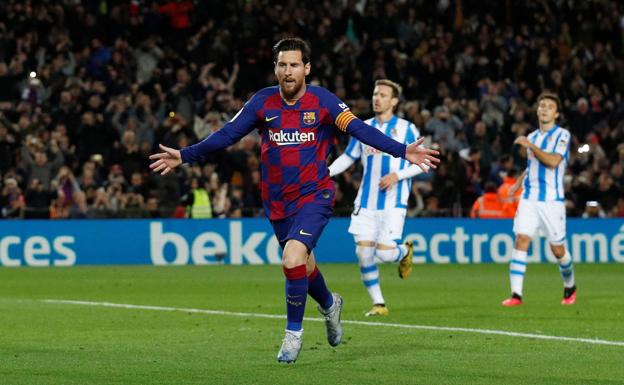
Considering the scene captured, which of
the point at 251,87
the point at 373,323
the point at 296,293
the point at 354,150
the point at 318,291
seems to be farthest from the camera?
the point at 251,87

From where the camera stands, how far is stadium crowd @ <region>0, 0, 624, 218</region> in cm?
2422

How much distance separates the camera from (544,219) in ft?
50.9

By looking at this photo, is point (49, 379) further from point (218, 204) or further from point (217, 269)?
point (218, 204)

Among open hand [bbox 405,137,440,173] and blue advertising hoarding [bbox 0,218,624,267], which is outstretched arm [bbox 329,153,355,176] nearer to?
open hand [bbox 405,137,440,173]

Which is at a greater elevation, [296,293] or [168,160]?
[168,160]

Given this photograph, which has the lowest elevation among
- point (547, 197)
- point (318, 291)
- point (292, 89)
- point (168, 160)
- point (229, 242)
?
point (229, 242)

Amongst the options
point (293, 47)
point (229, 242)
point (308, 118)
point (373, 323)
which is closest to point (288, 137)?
point (308, 118)

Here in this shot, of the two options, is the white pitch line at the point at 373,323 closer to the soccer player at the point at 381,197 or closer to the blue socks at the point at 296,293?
the soccer player at the point at 381,197

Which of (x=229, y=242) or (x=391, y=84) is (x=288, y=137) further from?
(x=229, y=242)

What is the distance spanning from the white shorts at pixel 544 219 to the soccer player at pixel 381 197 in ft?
5.64

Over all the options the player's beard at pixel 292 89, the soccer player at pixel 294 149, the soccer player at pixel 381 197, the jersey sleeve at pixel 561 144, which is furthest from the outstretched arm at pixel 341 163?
the player's beard at pixel 292 89

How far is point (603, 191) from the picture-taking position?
26062 millimetres

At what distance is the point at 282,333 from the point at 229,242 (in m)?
12.3

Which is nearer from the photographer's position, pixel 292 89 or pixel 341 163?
pixel 292 89
